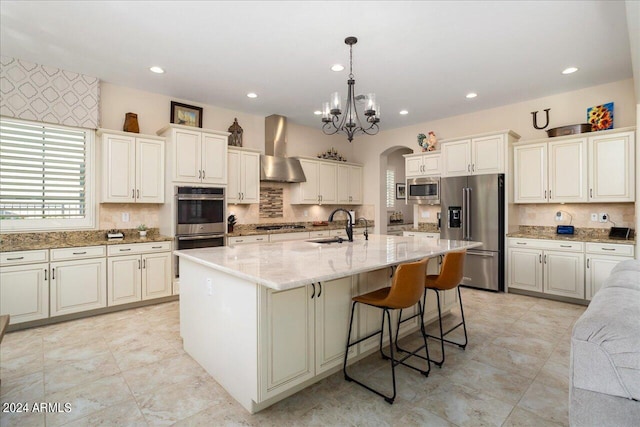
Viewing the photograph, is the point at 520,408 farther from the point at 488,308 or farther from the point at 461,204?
the point at 461,204

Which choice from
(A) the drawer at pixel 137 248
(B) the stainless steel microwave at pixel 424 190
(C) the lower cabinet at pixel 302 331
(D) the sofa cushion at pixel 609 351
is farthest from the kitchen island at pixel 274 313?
(B) the stainless steel microwave at pixel 424 190

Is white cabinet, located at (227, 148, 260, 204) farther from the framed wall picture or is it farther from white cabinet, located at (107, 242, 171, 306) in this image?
white cabinet, located at (107, 242, 171, 306)

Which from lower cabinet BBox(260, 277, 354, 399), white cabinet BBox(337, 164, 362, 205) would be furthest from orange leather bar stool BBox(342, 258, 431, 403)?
white cabinet BBox(337, 164, 362, 205)

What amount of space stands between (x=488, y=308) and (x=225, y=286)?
3391mm

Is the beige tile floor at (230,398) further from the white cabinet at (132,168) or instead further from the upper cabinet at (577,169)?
the upper cabinet at (577,169)

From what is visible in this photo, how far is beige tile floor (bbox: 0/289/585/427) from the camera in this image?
195 centimetres

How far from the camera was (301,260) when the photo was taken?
2.31 metres

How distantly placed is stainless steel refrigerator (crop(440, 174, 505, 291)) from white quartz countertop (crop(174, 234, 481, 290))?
1860mm

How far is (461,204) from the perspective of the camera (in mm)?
5078

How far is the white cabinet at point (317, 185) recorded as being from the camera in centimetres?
616

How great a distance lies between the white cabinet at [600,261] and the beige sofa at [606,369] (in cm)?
306

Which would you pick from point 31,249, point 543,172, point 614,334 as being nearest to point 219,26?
point 31,249

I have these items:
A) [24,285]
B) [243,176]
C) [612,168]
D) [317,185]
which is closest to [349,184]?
[317,185]

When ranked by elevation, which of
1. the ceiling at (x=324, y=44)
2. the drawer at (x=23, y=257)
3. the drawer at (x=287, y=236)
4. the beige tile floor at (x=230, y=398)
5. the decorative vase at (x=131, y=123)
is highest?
the ceiling at (x=324, y=44)
